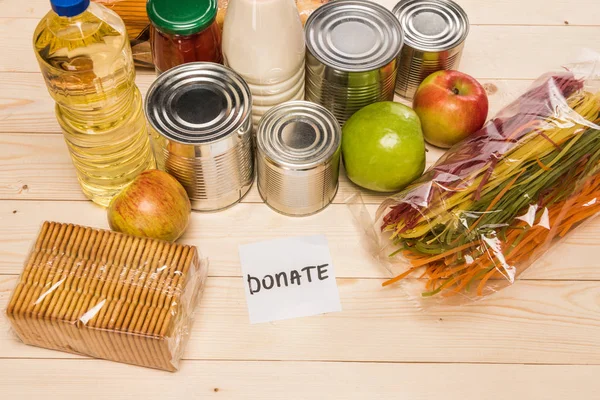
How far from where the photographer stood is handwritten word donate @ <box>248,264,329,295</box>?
44.6 inches

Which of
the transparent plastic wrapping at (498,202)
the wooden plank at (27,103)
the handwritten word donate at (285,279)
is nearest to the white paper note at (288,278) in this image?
the handwritten word donate at (285,279)

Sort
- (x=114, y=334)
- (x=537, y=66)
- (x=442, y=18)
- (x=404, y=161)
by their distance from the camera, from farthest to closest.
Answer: (x=537, y=66) → (x=442, y=18) → (x=404, y=161) → (x=114, y=334)

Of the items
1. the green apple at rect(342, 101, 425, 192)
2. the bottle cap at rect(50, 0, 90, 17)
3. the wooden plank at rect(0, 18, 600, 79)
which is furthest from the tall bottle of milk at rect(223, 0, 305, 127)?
the wooden plank at rect(0, 18, 600, 79)

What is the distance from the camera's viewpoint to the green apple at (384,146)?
112 centimetres

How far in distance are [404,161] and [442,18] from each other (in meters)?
0.34

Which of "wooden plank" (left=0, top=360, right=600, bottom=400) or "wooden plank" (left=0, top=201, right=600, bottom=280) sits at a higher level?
"wooden plank" (left=0, top=201, right=600, bottom=280)

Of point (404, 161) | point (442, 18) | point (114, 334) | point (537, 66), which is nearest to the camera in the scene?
point (114, 334)

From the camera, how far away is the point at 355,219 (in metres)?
1.20

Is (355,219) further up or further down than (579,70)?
further down

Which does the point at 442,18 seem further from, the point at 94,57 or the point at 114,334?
the point at 114,334

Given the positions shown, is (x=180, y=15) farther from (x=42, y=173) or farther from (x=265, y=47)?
(x=42, y=173)

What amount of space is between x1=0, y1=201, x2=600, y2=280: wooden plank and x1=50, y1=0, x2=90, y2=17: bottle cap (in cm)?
38

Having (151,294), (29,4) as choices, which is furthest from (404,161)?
(29,4)

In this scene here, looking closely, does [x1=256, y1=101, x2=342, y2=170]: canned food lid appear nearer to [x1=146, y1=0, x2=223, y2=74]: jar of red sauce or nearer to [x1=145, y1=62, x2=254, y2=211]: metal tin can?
[x1=145, y1=62, x2=254, y2=211]: metal tin can
